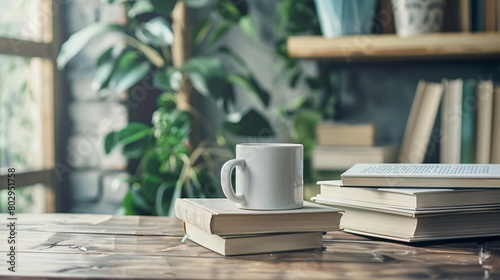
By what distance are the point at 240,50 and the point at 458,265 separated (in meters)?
1.52

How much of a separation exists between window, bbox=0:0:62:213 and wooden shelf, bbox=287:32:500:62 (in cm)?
66

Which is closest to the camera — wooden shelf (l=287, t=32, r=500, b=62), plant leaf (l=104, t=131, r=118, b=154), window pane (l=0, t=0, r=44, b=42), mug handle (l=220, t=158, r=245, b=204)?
mug handle (l=220, t=158, r=245, b=204)

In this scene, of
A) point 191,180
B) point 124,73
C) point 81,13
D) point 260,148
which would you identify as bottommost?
point 191,180

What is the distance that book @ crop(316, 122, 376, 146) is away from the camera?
185 cm

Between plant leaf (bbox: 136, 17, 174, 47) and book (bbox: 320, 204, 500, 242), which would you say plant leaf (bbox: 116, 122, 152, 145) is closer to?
plant leaf (bbox: 136, 17, 174, 47)

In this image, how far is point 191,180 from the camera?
1.87m

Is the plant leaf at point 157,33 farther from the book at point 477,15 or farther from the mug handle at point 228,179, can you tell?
the mug handle at point 228,179

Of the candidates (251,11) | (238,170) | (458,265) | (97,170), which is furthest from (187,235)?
(251,11)

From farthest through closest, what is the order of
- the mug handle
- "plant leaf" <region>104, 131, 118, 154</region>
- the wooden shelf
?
"plant leaf" <region>104, 131, 118, 154</region>, the wooden shelf, the mug handle

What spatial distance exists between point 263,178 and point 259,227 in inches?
2.3

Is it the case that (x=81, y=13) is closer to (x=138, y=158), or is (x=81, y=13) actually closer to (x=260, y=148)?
(x=138, y=158)

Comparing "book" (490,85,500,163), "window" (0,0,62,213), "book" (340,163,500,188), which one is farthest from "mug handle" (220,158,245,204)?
"window" (0,0,62,213)

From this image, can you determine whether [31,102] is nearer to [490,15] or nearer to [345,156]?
[345,156]

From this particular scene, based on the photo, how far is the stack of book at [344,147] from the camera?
183cm
